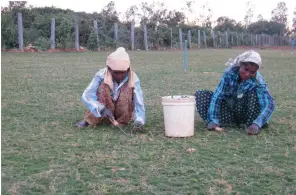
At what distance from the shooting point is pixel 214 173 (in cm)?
330

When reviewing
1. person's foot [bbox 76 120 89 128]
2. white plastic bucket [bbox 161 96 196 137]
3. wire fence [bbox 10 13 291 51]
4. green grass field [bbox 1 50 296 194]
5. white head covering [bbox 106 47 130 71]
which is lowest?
green grass field [bbox 1 50 296 194]

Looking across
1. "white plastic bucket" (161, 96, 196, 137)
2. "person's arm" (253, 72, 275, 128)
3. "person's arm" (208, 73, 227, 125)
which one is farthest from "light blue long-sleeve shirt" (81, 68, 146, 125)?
"person's arm" (253, 72, 275, 128)

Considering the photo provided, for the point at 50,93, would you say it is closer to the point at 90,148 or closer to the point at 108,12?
the point at 90,148

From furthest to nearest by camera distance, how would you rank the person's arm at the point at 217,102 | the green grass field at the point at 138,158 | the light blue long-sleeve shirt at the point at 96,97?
the person's arm at the point at 217,102
the light blue long-sleeve shirt at the point at 96,97
the green grass field at the point at 138,158

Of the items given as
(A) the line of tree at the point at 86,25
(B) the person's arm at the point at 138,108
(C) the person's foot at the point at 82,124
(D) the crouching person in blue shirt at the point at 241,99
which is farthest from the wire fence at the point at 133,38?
(D) the crouching person in blue shirt at the point at 241,99

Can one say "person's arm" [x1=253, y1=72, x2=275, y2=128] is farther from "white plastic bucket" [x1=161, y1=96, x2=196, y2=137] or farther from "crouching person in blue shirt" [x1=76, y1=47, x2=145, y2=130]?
"crouching person in blue shirt" [x1=76, y1=47, x2=145, y2=130]

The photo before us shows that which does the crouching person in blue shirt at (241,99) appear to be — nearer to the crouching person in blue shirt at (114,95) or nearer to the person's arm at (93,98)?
the crouching person in blue shirt at (114,95)

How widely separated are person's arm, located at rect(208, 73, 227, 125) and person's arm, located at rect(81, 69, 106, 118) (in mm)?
1141

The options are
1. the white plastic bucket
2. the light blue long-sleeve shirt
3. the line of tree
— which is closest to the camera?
the white plastic bucket

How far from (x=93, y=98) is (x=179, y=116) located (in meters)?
1.01

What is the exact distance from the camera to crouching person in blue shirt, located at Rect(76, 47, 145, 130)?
15.8 ft

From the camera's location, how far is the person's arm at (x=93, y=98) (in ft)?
15.9

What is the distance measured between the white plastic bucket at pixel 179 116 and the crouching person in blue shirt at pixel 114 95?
0.37 metres

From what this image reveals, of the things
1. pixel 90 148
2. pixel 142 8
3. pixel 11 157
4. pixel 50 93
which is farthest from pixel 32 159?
pixel 142 8
